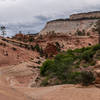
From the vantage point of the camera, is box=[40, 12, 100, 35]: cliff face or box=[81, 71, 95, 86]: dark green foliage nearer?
box=[81, 71, 95, 86]: dark green foliage

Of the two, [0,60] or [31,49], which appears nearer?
[0,60]

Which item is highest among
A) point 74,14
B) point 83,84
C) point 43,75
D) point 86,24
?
point 74,14

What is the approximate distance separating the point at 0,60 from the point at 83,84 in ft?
54.5

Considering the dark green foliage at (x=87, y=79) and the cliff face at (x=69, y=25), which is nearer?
the dark green foliage at (x=87, y=79)

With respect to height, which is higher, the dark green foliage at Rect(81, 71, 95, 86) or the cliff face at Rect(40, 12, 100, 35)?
the cliff face at Rect(40, 12, 100, 35)

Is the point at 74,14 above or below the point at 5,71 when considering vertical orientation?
above

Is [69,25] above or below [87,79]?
above

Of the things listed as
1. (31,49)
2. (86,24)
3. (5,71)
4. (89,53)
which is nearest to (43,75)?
(5,71)

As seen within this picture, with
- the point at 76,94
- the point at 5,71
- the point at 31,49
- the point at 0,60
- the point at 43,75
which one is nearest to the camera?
the point at 76,94

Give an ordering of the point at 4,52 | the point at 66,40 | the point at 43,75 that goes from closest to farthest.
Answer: the point at 43,75 → the point at 4,52 → the point at 66,40

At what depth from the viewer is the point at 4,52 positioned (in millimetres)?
28297

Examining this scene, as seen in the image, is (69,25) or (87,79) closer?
(87,79)

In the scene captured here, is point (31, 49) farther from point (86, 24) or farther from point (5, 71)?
point (86, 24)

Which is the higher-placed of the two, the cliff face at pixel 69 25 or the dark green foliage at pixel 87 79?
the cliff face at pixel 69 25
